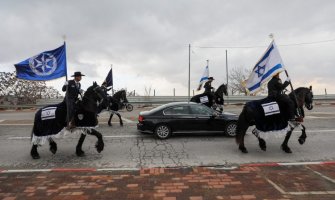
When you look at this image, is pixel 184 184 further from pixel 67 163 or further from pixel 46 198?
pixel 67 163

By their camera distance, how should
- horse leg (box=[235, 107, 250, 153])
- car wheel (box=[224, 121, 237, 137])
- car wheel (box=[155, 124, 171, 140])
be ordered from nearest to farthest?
horse leg (box=[235, 107, 250, 153])
car wheel (box=[155, 124, 171, 140])
car wheel (box=[224, 121, 237, 137])

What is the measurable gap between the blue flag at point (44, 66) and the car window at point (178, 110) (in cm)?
381

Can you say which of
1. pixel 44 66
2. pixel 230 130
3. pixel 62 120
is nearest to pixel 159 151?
pixel 62 120

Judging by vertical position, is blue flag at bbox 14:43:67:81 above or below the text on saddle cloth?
above

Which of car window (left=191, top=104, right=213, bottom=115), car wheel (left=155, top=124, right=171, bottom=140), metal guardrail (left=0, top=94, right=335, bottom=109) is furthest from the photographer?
metal guardrail (left=0, top=94, right=335, bottom=109)

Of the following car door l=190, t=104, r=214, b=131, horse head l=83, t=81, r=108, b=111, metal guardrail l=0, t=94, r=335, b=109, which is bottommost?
car door l=190, t=104, r=214, b=131

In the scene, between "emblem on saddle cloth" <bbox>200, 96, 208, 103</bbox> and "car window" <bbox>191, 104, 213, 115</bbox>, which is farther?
"emblem on saddle cloth" <bbox>200, 96, 208, 103</bbox>

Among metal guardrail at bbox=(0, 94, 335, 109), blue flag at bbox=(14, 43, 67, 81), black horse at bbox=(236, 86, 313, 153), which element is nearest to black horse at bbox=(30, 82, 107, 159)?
blue flag at bbox=(14, 43, 67, 81)

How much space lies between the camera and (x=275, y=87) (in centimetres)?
873

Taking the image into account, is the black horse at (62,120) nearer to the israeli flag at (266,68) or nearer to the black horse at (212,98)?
the israeli flag at (266,68)

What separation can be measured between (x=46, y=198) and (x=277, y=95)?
6342 millimetres

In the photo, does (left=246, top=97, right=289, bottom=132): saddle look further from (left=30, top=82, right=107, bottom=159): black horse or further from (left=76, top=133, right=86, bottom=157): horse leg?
(left=76, top=133, right=86, bottom=157): horse leg

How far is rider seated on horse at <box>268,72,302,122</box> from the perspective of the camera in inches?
337

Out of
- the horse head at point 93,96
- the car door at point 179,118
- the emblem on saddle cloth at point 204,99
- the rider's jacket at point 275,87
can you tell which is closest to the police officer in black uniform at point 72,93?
the horse head at point 93,96
